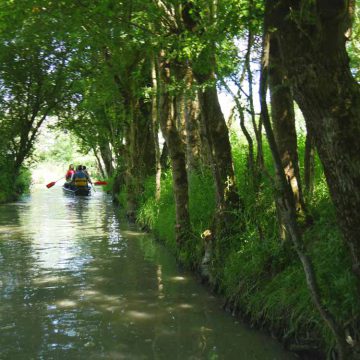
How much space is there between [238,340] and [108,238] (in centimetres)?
808

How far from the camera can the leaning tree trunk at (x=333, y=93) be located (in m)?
3.72

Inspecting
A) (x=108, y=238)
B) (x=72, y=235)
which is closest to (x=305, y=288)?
(x=108, y=238)

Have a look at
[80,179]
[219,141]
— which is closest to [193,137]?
[219,141]

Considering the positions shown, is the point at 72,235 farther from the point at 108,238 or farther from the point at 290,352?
the point at 290,352

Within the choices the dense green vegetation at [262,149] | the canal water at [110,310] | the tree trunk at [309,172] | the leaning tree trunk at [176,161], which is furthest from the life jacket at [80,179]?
the tree trunk at [309,172]

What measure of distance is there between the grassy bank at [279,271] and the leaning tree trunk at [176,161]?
1.00 feet

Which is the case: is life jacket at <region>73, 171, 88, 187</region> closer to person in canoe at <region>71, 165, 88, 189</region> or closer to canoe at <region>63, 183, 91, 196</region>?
person in canoe at <region>71, 165, 88, 189</region>

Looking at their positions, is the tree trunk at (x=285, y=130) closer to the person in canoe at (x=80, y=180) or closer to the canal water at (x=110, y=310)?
the canal water at (x=110, y=310)

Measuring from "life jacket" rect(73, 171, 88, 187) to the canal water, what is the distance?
20892 millimetres

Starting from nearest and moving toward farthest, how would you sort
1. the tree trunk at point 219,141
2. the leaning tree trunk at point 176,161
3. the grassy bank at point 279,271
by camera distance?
the grassy bank at point 279,271, the tree trunk at point 219,141, the leaning tree trunk at point 176,161

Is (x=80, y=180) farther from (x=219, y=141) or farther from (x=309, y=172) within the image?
(x=309, y=172)

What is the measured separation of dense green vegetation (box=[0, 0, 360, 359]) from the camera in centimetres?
379

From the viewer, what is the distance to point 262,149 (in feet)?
17.9

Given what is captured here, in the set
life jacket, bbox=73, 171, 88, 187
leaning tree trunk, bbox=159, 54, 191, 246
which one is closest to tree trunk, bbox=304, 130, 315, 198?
leaning tree trunk, bbox=159, 54, 191, 246
